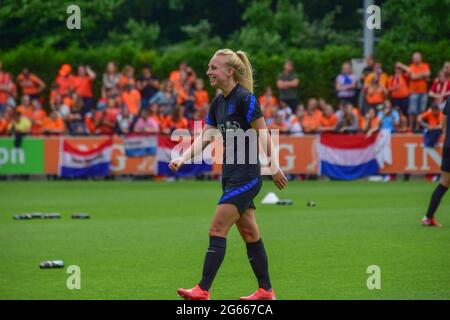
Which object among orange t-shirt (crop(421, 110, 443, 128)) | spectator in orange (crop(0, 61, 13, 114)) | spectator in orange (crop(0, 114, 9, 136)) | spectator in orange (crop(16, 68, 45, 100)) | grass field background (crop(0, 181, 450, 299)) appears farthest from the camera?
spectator in orange (crop(16, 68, 45, 100))

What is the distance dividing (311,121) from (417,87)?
113 inches

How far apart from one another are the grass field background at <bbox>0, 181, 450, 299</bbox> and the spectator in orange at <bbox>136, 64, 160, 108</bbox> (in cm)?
781

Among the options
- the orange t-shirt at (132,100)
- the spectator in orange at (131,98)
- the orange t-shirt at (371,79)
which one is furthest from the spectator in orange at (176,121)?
the orange t-shirt at (371,79)

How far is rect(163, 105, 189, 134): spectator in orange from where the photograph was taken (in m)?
28.6

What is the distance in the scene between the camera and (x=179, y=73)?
31.5 meters

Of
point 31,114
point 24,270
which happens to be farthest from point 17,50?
point 24,270

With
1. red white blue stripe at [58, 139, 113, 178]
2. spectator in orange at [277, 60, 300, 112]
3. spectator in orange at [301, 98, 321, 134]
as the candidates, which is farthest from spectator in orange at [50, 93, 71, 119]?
spectator in orange at [301, 98, 321, 134]

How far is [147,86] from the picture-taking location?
102 ft

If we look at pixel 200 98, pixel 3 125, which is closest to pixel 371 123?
pixel 200 98

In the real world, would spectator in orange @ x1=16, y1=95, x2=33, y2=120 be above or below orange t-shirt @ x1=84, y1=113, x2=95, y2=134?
above

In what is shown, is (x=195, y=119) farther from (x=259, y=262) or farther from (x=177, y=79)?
(x=259, y=262)

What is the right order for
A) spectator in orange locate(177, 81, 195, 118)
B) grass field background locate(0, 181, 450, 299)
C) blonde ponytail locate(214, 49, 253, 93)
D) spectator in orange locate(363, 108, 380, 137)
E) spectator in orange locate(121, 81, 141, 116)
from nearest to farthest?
1. blonde ponytail locate(214, 49, 253, 93)
2. grass field background locate(0, 181, 450, 299)
3. spectator in orange locate(363, 108, 380, 137)
4. spectator in orange locate(177, 81, 195, 118)
5. spectator in orange locate(121, 81, 141, 116)

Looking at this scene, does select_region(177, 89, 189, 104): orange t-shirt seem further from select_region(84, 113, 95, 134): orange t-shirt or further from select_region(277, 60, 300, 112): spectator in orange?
select_region(277, 60, 300, 112): spectator in orange

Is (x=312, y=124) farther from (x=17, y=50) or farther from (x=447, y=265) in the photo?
(x=447, y=265)
